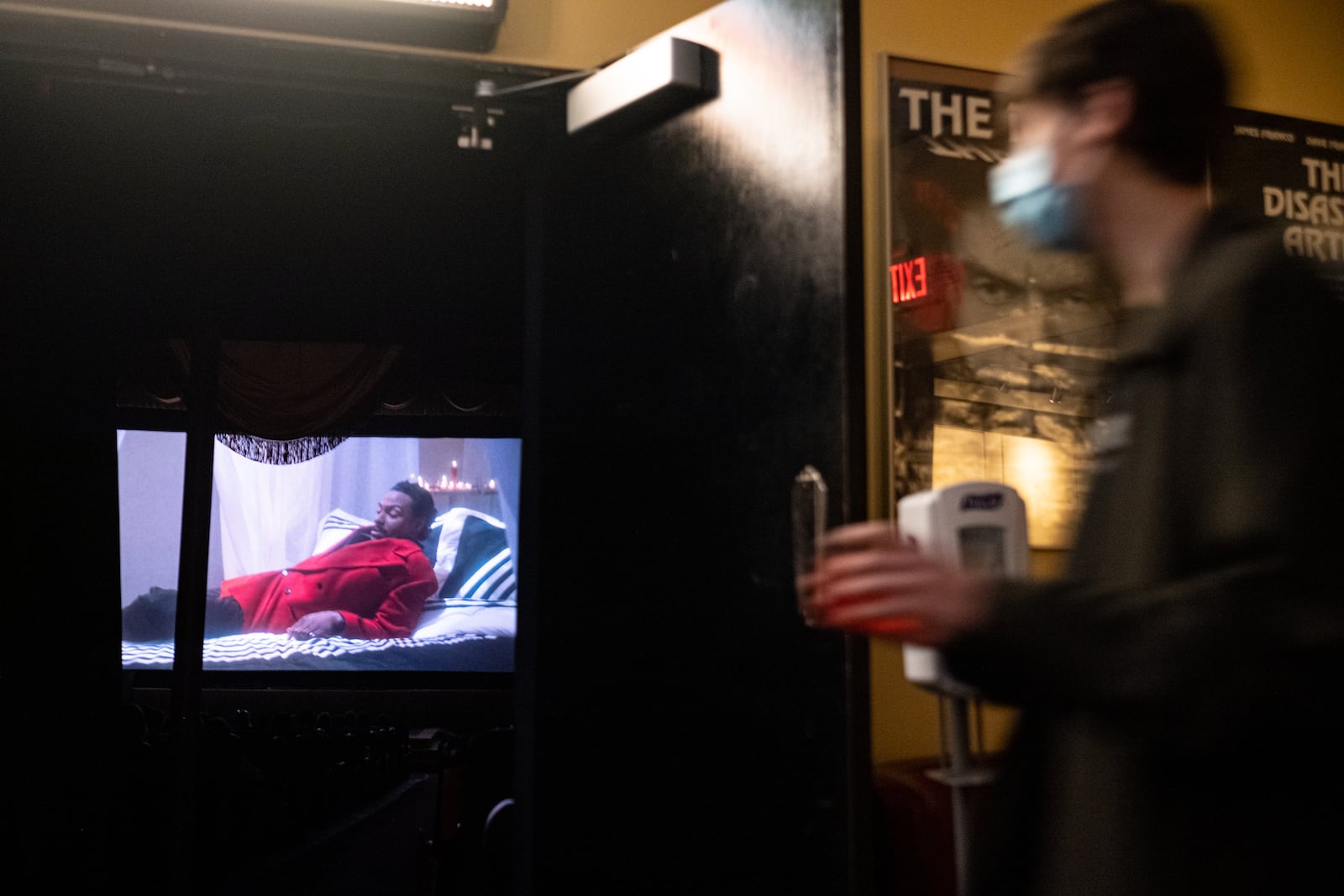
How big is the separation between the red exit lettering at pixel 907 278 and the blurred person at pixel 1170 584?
1.23 m

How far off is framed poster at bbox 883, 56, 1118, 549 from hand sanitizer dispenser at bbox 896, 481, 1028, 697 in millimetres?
499

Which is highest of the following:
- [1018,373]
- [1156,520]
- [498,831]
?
[1018,373]

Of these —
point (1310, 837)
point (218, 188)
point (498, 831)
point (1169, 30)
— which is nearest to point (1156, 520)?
point (1310, 837)

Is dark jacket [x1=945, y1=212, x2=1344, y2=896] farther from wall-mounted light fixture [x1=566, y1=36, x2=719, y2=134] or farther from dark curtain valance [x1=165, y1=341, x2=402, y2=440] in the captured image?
dark curtain valance [x1=165, y1=341, x2=402, y2=440]

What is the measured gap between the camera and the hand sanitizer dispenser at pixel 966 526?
1.61 meters

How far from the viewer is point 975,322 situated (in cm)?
225

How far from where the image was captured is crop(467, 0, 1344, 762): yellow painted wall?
2160mm

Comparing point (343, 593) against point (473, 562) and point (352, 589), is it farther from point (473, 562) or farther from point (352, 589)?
point (473, 562)

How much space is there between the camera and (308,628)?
10625mm

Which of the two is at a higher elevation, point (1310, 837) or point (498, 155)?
point (498, 155)

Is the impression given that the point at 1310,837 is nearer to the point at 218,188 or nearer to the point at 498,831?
the point at 498,831

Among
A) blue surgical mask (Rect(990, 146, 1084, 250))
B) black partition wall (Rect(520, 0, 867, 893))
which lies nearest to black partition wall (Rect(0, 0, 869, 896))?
black partition wall (Rect(520, 0, 867, 893))

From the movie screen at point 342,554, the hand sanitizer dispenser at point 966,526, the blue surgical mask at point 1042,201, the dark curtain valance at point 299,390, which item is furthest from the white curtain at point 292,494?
the blue surgical mask at point 1042,201

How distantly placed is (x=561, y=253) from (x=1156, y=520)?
1.48m
